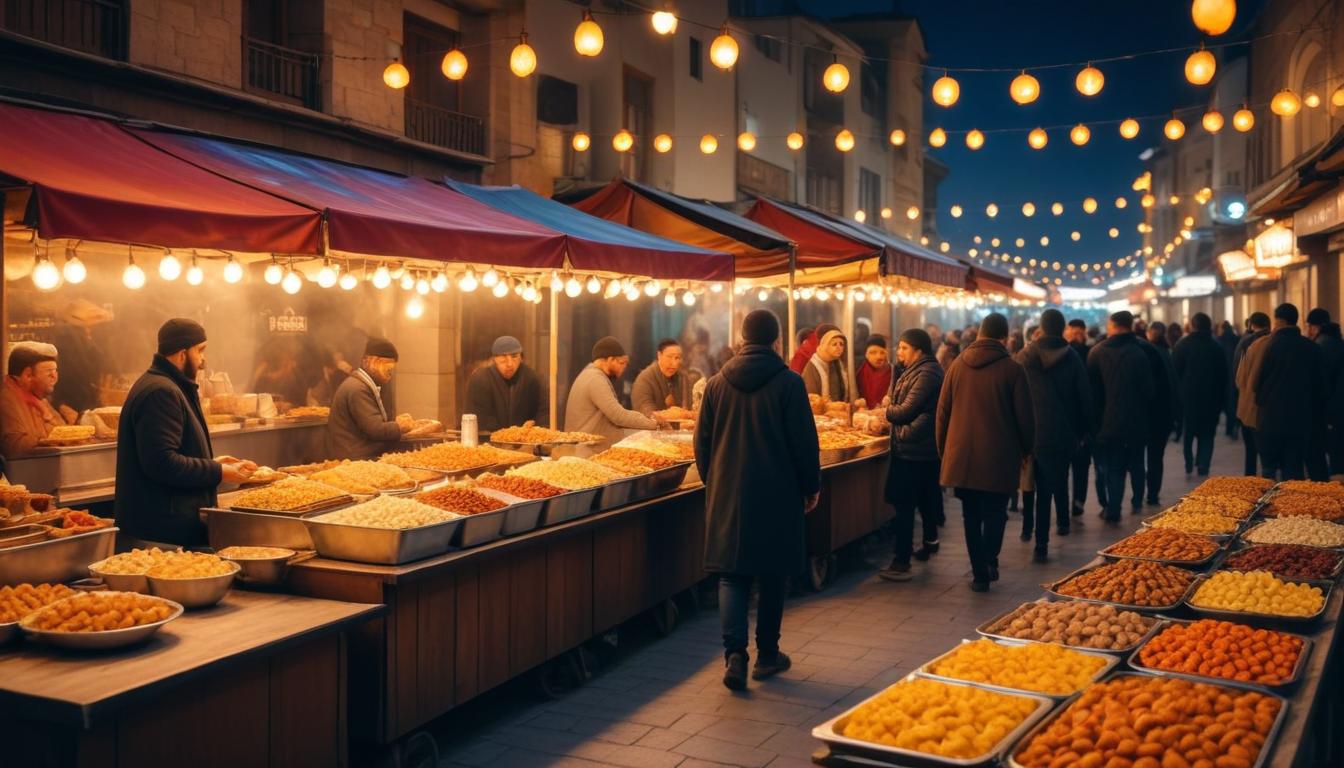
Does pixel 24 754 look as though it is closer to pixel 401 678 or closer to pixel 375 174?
pixel 401 678

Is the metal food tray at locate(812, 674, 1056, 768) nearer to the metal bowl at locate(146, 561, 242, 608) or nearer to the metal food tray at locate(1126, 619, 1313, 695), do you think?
the metal food tray at locate(1126, 619, 1313, 695)

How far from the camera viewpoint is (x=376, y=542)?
18.9 feet

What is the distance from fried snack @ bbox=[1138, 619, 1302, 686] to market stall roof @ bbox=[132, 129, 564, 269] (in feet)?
17.1

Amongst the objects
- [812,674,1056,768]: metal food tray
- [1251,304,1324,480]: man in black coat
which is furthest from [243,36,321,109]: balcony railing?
[812,674,1056,768]: metal food tray

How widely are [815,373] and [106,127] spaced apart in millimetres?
7835

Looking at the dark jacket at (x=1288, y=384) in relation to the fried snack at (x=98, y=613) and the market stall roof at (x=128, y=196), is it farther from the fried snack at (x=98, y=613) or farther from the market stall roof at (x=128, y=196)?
the fried snack at (x=98, y=613)

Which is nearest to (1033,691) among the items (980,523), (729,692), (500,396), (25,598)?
(729,692)

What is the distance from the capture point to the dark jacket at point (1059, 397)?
474 inches

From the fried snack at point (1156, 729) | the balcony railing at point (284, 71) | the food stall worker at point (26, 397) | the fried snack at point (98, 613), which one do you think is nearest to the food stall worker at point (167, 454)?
the fried snack at point (98, 613)

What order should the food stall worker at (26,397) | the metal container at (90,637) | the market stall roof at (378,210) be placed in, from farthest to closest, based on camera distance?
the food stall worker at (26,397) < the market stall roof at (378,210) < the metal container at (90,637)

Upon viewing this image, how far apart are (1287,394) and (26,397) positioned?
12229mm

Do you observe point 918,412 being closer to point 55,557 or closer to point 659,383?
point 659,383

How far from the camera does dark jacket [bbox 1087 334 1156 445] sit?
13.2 meters

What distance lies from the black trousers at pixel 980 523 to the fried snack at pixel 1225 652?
4487mm
